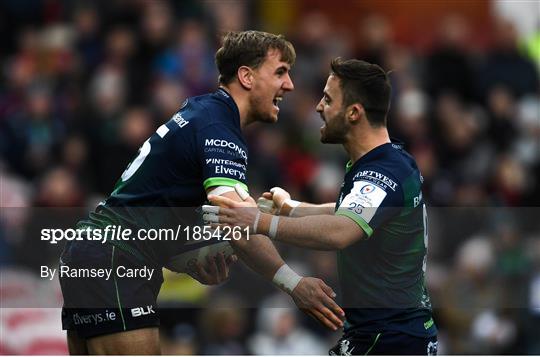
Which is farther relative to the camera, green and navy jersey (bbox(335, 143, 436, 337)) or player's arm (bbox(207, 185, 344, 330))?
green and navy jersey (bbox(335, 143, 436, 337))

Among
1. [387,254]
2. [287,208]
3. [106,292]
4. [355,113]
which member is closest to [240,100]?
[355,113]

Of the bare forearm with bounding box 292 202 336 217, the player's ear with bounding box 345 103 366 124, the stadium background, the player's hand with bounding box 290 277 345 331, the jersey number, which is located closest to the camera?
the player's hand with bounding box 290 277 345 331

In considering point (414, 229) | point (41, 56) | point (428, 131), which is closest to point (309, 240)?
point (414, 229)

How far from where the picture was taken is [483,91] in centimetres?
1644

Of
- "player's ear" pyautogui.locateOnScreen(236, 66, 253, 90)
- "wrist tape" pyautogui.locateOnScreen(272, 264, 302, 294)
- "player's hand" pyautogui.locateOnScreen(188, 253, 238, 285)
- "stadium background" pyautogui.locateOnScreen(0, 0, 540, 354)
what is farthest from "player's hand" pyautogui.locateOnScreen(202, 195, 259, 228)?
"stadium background" pyautogui.locateOnScreen(0, 0, 540, 354)

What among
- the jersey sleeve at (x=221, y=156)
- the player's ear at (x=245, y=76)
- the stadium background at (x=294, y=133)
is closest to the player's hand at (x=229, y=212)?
the jersey sleeve at (x=221, y=156)

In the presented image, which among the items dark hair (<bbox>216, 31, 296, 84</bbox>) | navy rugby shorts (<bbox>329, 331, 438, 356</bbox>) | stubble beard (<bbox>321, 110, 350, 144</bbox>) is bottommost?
navy rugby shorts (<bbox>329, 331, 438, 356</bbox>)

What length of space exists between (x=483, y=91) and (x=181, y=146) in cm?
874

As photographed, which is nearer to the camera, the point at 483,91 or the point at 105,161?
the point at 105,161

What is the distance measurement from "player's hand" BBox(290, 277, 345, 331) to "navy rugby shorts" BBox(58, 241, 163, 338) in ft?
3.04

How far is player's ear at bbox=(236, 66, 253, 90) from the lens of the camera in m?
8.66

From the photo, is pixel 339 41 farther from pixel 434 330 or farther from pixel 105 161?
pixel 434 330

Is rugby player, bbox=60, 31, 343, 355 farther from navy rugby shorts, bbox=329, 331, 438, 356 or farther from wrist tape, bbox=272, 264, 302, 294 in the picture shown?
navy rugby shorts, bbox=329, 331, 438, 356

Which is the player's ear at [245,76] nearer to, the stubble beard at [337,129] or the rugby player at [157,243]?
the rugby player at [157,243]
